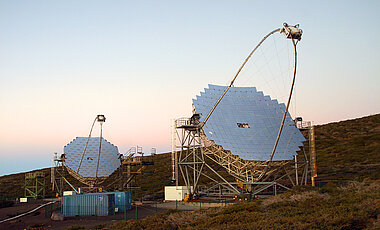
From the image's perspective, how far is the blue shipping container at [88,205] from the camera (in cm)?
3406

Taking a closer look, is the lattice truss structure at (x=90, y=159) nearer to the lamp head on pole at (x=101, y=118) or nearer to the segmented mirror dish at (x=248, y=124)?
the lamp head on pole at (x=101, y=118)

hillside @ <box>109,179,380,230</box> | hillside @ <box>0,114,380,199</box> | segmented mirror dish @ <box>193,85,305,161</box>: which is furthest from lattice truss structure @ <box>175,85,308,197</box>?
hillside @ <box>0,114,380,199</box>

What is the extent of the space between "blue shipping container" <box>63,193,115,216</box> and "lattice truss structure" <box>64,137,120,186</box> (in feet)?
32.4

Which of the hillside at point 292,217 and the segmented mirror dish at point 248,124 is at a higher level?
the segmented mirror dish at point 248,124

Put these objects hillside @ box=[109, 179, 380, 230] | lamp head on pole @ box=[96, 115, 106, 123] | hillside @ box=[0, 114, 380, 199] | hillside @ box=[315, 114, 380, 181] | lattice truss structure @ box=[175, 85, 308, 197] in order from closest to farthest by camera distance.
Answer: hillside @ box=[109, 179, 380, 230], lattice truss structure @ box=[175, 85, 308, 197], lamp head on pole @ box=[96, 115, 106, 123], hillside @ box=[315, 114, 380, 181], hillside @ box=[0, 114, 380, 199]

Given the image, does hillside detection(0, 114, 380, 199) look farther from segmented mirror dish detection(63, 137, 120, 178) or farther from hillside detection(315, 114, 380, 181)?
segmented mirror dish detection(63, 137, 120, 178)

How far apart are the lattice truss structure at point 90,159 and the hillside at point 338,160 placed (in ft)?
20.0

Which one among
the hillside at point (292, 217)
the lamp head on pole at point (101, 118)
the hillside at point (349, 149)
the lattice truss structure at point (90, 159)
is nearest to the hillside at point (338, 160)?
the hillside at point (349, 149)

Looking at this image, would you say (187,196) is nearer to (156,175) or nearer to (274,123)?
(274,123)

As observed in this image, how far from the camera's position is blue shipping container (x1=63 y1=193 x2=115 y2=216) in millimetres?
34062

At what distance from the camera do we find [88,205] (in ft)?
114

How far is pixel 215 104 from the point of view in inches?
1419

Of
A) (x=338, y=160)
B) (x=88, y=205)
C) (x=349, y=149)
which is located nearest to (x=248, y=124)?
(x=88, y=205)

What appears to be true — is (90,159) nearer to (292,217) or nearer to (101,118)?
(101,118)
